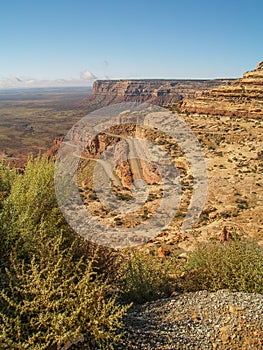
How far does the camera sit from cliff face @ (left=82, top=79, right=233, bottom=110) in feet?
428

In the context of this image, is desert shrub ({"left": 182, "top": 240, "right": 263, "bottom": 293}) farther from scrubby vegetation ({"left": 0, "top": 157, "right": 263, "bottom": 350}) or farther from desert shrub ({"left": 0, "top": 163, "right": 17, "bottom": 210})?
desert shrub ({"left": 0, "top": 163, "right": 17, "bottom": 210})

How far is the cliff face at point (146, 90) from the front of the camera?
130m

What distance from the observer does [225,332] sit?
4871 millimetres

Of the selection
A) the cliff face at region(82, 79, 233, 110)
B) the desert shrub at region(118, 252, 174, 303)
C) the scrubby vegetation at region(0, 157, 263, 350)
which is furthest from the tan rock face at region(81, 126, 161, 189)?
the cliff face at region(82, 79, 233, 110)

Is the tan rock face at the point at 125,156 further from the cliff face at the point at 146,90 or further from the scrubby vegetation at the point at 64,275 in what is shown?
the cliff face at the point at 146,90

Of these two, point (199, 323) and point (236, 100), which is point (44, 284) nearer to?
point (199, 323)

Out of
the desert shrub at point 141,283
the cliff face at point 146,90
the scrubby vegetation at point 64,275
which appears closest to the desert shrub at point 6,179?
the scrubby vegetation at point 64,275

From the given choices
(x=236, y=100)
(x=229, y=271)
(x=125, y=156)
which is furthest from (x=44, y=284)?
(x=236, y=100)

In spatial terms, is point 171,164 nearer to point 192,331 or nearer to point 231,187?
point 231,187

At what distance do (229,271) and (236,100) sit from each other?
36297 millimetres

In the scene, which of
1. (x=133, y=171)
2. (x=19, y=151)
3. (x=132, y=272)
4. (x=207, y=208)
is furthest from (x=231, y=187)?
(x=19, y=151)

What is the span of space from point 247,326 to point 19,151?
83.5 m

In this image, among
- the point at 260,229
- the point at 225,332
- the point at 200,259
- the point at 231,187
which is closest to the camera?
the point at 225,332

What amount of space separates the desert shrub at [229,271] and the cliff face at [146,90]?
4491 inches
